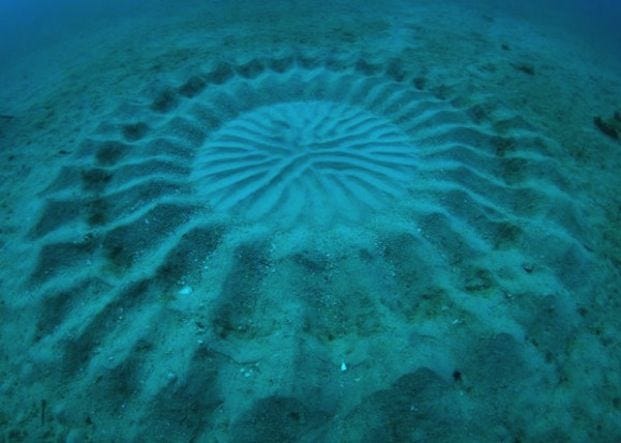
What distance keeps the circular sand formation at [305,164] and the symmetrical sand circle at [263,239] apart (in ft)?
0.05

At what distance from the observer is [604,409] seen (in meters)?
2.13

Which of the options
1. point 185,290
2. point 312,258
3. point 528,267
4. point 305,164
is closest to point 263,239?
point 312,258

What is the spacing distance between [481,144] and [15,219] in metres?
3.80

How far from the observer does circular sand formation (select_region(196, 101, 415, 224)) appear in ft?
9.78

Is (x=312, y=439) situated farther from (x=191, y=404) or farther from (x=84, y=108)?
(x=84, y=108)

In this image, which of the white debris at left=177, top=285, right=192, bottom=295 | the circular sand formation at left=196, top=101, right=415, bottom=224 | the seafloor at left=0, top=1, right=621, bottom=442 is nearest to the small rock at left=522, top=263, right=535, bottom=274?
the seafloor at left=0, top=1, right=621, bottom=442

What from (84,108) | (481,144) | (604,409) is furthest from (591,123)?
(84,108)

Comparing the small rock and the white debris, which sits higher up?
the white debris

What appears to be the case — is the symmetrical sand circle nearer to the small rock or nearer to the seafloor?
the seafloor

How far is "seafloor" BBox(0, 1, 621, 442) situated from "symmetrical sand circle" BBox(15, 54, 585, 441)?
0.05ft

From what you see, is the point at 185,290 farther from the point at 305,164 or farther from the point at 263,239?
the point at 305,164

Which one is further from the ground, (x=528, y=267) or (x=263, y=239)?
(x=263, y=239)

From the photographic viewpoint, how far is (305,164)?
3.29m

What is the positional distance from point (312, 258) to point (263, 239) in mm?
357
